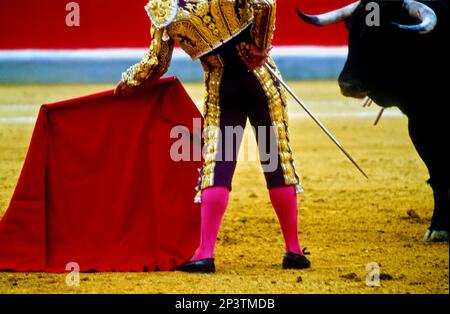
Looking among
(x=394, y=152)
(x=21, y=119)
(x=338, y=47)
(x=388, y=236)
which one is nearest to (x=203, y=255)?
(x=388, y=236)

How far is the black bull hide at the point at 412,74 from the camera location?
183 inches

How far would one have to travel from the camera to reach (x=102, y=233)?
436cm

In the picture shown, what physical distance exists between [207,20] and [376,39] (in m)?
0.97

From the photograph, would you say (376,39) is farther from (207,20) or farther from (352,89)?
(207,20)

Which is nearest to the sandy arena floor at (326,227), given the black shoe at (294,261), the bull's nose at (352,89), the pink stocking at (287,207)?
the black shoe at (294,261)

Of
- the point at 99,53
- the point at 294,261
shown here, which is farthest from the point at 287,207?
the point at 99,53

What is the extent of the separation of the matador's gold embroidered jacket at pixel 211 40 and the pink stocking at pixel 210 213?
4cm

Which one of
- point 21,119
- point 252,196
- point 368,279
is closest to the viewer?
point 368,279

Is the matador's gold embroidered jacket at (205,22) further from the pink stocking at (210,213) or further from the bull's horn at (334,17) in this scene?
the bull's horn at (334,17)

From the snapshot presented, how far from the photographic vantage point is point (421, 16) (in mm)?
4648

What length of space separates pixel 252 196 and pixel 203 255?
2110mm

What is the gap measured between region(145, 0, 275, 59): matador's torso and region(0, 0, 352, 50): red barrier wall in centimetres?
781

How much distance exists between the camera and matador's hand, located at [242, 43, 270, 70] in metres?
4.04

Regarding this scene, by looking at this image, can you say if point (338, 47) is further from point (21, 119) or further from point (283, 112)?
Answer: point (283, 112)
